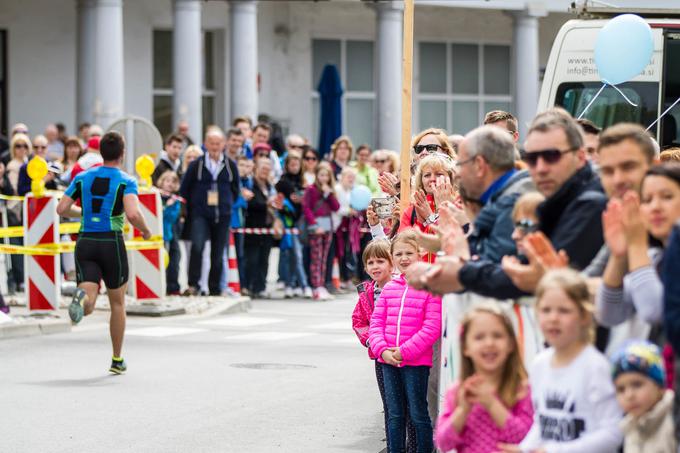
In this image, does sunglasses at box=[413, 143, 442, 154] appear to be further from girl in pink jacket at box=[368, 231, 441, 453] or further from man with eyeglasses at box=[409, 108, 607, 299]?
man with eyeglasses at box=[409, 108, 607, 299]

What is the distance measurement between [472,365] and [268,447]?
4.24m

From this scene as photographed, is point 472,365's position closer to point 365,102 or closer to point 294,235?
point 294,235

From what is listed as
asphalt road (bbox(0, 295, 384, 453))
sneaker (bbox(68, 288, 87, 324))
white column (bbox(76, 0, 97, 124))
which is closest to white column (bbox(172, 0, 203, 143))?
white column (bbox(76, 0, 97, 124))

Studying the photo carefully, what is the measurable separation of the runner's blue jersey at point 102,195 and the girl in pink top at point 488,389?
7.88 metres

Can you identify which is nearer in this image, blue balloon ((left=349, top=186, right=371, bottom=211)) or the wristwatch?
the wristwatch

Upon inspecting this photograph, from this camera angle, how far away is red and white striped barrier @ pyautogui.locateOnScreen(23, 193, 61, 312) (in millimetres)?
16891

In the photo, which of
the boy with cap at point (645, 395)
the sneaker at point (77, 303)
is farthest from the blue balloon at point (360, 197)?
the boy with cap at point (645, 395)

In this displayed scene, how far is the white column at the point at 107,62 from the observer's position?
95.5ft

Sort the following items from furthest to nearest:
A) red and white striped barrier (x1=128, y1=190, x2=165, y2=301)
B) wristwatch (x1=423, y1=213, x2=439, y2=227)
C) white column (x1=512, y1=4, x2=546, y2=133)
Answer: white column (x1=512, y1=4, x2=546, y2=133) → red and white striped barrier (x1=128, y1=190, x2=165, y2=301) → wristwatch (x1=423, y1=213, x2=439, y2=227)

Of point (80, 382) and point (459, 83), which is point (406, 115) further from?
point (459, 83)

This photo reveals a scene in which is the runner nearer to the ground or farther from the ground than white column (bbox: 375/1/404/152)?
nearer to the ground

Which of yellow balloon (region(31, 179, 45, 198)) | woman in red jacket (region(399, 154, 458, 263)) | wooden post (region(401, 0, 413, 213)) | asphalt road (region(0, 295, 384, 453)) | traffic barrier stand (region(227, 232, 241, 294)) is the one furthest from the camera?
traffic barrier stand (region(227, 232, 241, 294))

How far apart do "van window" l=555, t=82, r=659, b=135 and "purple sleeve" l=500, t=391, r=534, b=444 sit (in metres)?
9.48

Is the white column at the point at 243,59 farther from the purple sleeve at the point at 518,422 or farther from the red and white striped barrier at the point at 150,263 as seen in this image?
the purple sleeve at the point at 518,422
